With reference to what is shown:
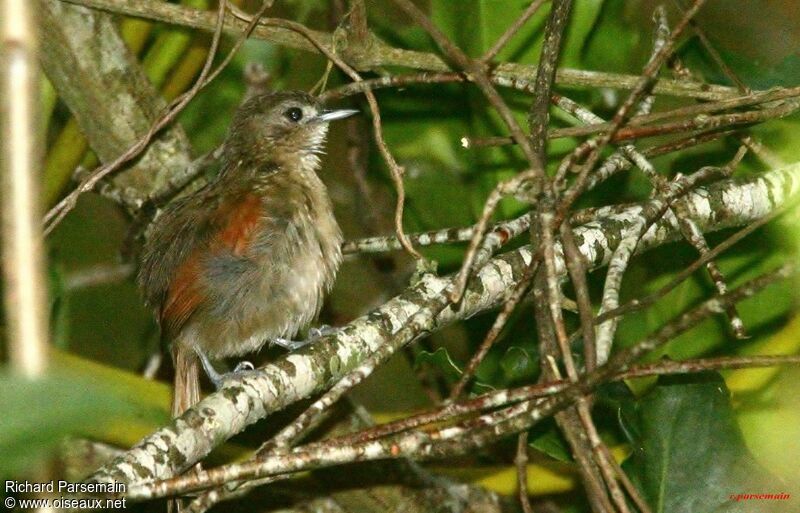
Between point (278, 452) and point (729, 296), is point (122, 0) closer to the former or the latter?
point (278, 452)

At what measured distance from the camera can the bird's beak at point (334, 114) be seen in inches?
159

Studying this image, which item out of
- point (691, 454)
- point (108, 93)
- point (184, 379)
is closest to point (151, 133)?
point (108, 93)

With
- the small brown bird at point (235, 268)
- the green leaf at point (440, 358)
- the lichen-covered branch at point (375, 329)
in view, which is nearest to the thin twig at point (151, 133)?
the small brown bird at point (235, 268)

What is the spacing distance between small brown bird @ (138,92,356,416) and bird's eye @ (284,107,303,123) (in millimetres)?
404

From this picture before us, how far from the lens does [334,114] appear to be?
414 centimetres

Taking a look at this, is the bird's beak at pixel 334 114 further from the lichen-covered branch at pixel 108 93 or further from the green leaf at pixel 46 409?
the green leaf at pixel 46 409

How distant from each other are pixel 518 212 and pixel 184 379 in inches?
55.4

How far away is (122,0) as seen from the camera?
139 inches

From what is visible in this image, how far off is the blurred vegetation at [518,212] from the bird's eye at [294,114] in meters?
0.28

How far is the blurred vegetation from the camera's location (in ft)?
9.90

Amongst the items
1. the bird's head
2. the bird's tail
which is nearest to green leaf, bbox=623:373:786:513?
the bird's tail

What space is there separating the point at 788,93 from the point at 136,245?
263 centimetres

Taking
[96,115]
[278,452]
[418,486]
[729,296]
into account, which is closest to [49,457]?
[278,452]

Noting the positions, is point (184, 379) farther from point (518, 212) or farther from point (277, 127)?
point (518, 212)
